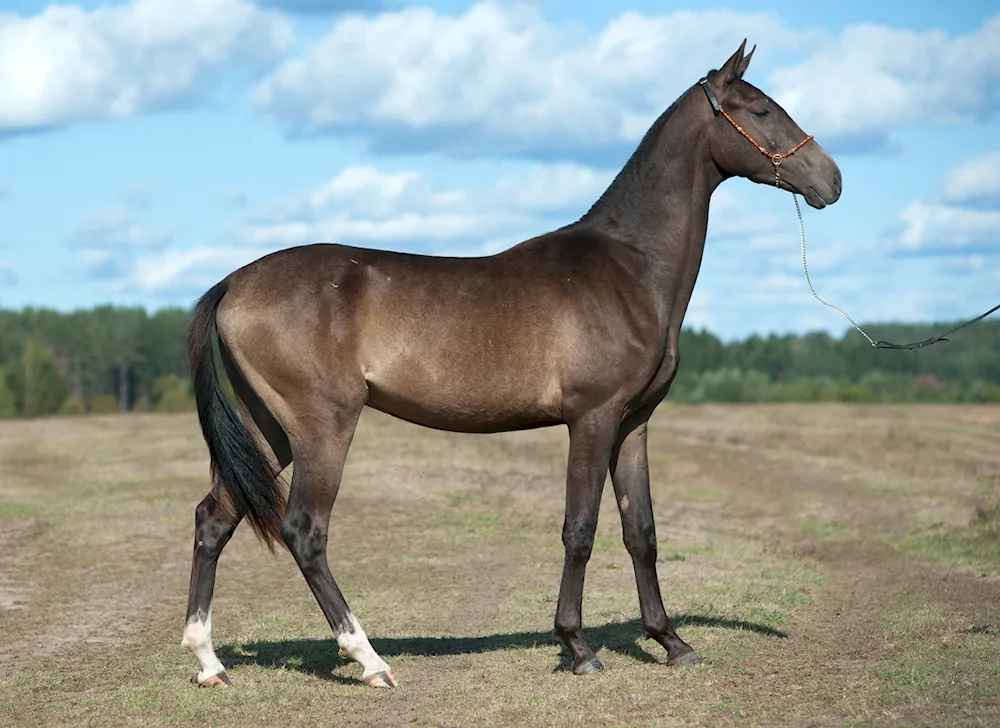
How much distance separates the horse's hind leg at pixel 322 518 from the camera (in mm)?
7570

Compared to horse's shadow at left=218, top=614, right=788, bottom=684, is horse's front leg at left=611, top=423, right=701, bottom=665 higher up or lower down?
higher up

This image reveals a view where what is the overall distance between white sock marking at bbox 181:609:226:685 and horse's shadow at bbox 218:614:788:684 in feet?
1.92

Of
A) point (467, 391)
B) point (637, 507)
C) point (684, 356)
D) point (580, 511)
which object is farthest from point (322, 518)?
point (684, 356)

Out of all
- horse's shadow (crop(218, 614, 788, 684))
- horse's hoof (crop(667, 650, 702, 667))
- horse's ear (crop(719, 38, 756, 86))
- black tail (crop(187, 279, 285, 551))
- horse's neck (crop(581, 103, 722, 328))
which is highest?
horse's ear (crop(719, 38, 756, 86))

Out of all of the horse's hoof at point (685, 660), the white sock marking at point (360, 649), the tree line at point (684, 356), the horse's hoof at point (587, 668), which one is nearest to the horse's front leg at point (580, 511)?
the horse's hoof at point (587, 668)

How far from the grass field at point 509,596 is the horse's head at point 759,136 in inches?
A: 123

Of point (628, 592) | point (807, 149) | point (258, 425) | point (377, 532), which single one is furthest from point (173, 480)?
point (807, 149)

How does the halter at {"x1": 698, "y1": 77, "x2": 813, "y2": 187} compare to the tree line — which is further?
the tree line

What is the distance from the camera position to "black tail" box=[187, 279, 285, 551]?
7777mm

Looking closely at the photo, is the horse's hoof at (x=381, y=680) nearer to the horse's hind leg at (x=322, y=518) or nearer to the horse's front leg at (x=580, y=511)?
the horse's hind leg at (x=322, y=518)

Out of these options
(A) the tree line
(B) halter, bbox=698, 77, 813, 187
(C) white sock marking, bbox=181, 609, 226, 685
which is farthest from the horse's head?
(A) the tree line

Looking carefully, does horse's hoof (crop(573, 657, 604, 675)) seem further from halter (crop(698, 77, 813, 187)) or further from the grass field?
halter (crop(698, 77, 813, 187))

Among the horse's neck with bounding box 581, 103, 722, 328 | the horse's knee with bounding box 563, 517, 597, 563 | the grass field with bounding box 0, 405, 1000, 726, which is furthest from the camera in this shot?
the horse's neck with bounding box 581, 103, 722, 328

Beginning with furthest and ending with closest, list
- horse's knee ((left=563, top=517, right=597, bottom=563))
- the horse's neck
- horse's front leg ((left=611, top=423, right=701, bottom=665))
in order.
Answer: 1. horse's front leg ((left=611, top=423, right=701, bottom=665))
2. the horse's neck
3. horse's knee ((left=563, top=517, right=597, bottom=563))
